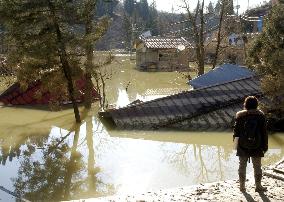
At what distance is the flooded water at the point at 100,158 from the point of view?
373 inches

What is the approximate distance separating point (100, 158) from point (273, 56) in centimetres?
639

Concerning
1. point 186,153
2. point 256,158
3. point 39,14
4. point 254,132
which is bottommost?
point 186,153

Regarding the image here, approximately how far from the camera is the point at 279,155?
11438 millimetres

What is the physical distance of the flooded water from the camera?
9469 millimetres

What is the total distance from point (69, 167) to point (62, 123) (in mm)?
6265

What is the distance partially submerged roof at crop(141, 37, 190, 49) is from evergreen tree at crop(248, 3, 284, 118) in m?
25.9

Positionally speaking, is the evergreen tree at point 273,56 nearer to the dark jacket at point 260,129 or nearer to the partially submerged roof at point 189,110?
the partially submerged roof at point 189,110

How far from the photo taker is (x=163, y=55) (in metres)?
40.9

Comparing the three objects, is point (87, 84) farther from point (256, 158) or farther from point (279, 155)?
point (256, 158)

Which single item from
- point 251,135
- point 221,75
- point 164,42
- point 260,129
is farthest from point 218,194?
point 164,42

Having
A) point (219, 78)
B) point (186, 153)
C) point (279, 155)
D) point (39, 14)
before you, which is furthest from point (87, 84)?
point (279, 155)

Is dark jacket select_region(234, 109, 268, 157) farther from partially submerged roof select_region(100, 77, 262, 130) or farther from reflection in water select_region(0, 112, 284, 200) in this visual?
partially submerged roof select_region(100, 77, 262, 130)

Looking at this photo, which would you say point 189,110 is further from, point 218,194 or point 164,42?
point 164,42

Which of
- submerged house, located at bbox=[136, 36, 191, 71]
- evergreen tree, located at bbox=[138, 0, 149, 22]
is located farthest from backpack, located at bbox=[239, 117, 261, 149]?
evergreen tree, located at bbox=[138, 0, 149, 22]
